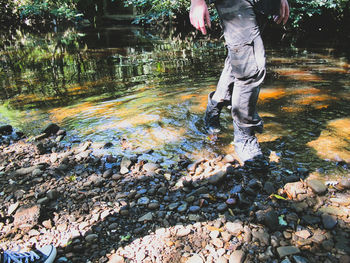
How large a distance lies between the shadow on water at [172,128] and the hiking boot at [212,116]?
0.41ft

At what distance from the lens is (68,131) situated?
3.30 metres

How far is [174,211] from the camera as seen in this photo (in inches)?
73.3

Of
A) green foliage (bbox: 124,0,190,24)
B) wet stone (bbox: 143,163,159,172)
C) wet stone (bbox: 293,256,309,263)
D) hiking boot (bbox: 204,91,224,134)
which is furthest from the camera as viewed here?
green foliage (bbox: 124,0,190,24)

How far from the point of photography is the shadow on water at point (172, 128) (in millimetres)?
1744

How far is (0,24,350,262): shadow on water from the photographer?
1.74 m

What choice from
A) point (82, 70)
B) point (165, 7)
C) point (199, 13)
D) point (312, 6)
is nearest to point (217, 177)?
point (199, 13)

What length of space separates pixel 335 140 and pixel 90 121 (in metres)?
2.93

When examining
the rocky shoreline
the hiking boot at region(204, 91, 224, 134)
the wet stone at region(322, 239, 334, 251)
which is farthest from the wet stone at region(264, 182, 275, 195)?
the hiking boot at region(204, 91, 224, 134)

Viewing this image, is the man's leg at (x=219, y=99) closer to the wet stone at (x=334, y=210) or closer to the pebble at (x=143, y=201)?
the pebble at (x=143, y=201)

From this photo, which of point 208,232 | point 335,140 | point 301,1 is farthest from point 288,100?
point 301,1

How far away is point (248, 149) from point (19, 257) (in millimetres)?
1837

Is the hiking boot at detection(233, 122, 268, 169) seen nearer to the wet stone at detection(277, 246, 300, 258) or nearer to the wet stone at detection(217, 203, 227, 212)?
the wet stone at detection(217, 203, 227, 212)

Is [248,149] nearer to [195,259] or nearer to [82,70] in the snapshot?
[195,259]

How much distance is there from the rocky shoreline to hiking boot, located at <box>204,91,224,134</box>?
0.55 m
